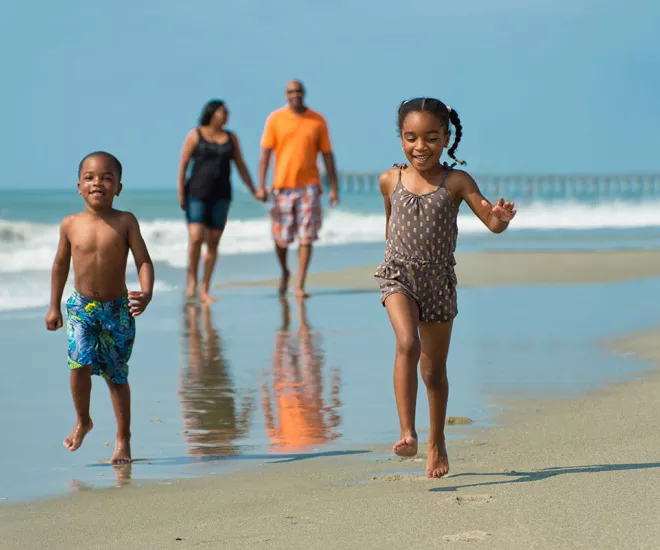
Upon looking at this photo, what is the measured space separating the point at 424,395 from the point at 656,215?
33690 millimetres

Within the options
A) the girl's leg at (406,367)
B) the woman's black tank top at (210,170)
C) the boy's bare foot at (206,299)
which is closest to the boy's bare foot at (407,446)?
the girl's leg at (406,367)

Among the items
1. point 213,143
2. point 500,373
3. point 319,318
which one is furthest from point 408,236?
point 213,143

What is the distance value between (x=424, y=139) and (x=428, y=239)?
35cm

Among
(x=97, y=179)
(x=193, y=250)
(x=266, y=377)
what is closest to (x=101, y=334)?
(x=97, y=179)

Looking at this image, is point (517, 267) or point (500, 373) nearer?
point (500, 373)

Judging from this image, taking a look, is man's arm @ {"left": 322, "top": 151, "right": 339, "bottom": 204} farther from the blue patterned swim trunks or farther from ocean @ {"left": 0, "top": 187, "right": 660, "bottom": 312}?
the blue patterned swim trunks

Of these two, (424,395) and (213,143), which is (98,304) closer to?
(424,395)

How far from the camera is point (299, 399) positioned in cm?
572

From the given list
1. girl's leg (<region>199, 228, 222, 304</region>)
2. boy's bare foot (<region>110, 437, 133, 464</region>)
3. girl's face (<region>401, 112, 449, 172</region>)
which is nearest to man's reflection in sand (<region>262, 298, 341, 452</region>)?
boy's bare foot (<region>110, 437, 133, 464</region>)

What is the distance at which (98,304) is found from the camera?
461 cm

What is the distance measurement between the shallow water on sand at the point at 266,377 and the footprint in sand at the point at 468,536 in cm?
135

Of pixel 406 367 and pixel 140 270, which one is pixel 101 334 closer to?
pixel 140 270

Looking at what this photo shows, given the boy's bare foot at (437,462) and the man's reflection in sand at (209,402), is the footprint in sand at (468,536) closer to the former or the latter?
the boy's bare foot at (437,462)

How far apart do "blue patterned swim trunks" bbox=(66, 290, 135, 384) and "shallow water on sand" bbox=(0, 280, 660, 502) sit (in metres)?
0.35
